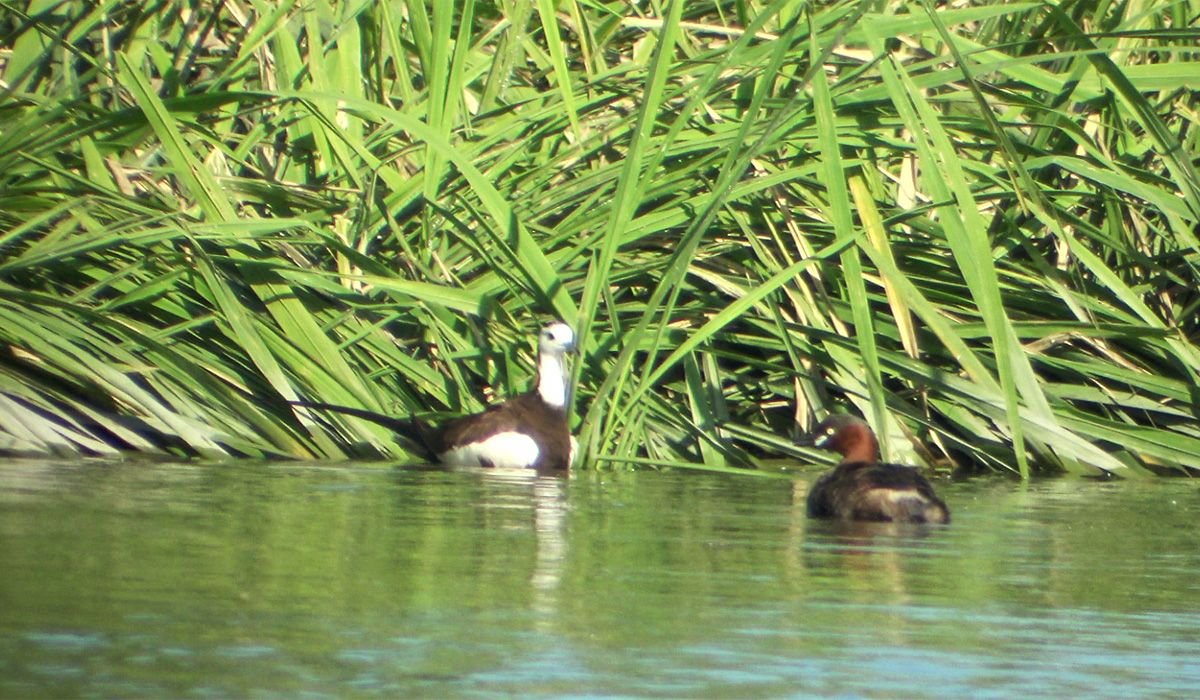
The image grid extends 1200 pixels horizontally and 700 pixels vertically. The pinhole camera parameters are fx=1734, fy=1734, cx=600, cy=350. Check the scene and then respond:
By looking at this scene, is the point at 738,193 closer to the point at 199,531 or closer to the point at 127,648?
the point at 199,531

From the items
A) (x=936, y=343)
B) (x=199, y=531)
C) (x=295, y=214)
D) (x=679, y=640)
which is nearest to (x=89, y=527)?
(x=199, y=531)

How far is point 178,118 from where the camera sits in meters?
7.70

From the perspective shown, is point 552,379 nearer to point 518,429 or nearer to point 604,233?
point 518,429

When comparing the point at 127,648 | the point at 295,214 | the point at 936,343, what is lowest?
the point at 127,648

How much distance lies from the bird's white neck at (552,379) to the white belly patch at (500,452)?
0.80 feet

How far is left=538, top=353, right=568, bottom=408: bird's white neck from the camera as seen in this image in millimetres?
7832

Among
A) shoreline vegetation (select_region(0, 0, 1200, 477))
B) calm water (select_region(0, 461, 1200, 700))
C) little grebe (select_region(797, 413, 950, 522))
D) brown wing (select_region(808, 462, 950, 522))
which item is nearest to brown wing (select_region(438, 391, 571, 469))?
shoreline vegetation (select_region(0, 0, 1200, 477))

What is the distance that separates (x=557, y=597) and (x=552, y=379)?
4162 millimetres

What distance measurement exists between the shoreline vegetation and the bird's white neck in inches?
8.4

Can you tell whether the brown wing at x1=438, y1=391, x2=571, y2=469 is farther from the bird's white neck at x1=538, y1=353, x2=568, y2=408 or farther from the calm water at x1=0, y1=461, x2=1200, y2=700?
the calm water at x1=0, y1=461, x2=1200, y2=700

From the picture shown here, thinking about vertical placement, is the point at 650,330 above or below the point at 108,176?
below

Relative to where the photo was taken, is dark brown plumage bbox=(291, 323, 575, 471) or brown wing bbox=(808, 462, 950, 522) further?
dark brown plumage bbox=(291, 323, 575, 471)

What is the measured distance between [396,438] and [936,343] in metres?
2.49

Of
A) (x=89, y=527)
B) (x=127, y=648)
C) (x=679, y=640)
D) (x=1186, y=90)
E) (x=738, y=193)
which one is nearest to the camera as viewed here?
(x=127, y=648)
